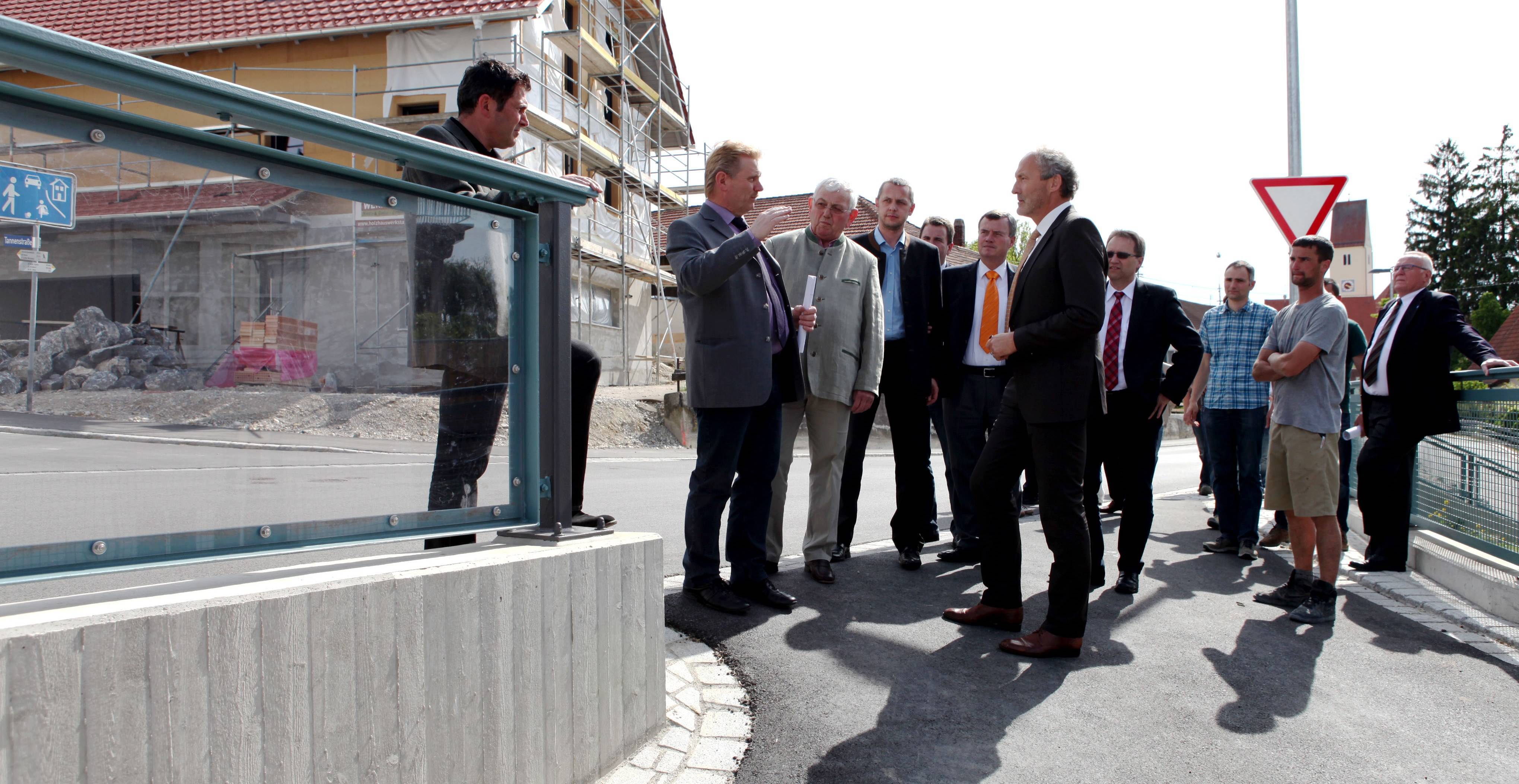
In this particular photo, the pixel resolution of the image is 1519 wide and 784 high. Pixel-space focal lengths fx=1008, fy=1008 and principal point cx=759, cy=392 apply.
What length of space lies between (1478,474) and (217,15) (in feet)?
90.9

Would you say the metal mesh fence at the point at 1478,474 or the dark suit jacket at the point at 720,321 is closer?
the dark suit jacket at the point at 720,321

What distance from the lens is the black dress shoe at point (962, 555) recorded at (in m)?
5.74

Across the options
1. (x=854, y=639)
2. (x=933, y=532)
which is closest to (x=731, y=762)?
(x=854, y=639)

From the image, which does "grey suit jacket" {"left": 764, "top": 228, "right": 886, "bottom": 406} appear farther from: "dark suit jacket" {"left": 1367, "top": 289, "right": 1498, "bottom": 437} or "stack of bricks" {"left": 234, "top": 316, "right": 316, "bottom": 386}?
"dark suit jacket" {"left": 1367, "top": 289, "right": 1498, "bottom": 437}

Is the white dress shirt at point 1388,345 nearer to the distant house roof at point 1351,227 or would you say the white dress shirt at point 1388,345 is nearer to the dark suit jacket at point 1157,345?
the dark suit jacket at point 1157,345

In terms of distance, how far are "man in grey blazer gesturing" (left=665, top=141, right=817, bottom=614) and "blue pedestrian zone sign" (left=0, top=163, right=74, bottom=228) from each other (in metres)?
2.49

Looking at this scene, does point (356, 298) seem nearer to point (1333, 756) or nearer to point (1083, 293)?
point (1083, 293)

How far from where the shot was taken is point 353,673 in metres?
2.02

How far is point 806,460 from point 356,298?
11.6 m

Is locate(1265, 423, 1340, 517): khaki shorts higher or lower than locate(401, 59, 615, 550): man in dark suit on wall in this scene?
lower

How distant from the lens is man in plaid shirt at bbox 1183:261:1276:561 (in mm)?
6715

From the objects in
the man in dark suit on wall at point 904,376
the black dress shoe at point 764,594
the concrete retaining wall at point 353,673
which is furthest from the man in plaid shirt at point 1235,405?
the concrete retaining wall at point 353,673

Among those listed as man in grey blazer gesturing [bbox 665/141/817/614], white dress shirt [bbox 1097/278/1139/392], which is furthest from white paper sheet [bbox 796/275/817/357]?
white dress shirt [bbox 1097/278/1139/392]

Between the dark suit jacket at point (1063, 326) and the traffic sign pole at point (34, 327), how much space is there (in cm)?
318
